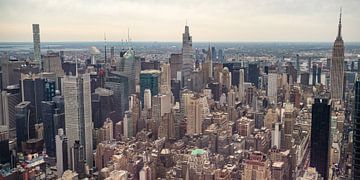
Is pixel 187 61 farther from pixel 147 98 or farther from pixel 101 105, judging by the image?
pixel 101 105

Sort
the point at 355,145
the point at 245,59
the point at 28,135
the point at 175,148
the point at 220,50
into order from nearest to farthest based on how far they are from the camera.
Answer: the point at 355,145, the point at 28,135, the point at 175,148, the point at 220,50, the point at 245,59

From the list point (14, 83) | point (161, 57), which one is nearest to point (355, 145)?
point (161, 57)

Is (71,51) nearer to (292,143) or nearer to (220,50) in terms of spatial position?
(220,50)

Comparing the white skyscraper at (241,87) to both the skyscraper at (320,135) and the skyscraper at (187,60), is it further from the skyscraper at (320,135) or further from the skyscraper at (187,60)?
the skyscraper at (320,135)

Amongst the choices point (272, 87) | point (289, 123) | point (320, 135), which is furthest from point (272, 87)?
point (320, 135)

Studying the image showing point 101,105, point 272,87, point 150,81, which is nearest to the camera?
point 101,105

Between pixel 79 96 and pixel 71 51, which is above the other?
pixel 71 51
